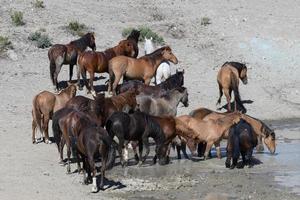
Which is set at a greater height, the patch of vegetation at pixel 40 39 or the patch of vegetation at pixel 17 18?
the patch of vegetation at pixel 17 18

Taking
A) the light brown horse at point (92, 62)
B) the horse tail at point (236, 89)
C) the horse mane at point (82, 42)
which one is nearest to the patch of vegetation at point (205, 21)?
the horse mane at point (82, 42)

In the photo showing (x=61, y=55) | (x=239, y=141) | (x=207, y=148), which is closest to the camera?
(x=239, y=141)

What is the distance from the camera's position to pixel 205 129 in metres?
16.3

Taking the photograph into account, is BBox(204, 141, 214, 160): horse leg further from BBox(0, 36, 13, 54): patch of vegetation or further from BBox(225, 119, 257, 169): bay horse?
BBox(0, 36, 13, 54): patch of vegetation

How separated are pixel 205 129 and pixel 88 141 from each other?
3.69 metres

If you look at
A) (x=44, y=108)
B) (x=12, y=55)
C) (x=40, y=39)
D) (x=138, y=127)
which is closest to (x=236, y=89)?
(x=44, y=108)

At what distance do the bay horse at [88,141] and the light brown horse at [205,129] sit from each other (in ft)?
8.67

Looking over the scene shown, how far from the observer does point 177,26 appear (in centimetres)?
3134

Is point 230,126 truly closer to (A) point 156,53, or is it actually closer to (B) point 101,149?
(B) point 101,149

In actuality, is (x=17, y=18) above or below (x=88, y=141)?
above

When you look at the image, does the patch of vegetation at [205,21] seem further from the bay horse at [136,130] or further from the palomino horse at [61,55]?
the bay horse at [136,130]

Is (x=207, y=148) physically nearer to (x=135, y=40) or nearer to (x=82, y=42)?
(x=135, y=40)

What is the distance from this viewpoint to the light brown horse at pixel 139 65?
2205 centimetres

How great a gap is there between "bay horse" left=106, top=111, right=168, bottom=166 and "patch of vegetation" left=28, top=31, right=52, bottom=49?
11.8m
